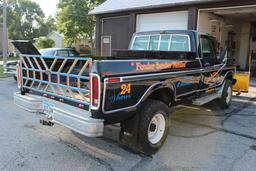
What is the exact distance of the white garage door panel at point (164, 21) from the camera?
11.6 m

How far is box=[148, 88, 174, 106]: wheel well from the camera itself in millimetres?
4110

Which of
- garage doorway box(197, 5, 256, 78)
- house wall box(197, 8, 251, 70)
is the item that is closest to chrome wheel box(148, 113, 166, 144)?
house wall box(197, 8, 251, 70)

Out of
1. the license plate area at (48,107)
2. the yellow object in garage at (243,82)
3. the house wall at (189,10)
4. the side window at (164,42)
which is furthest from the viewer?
the house wall at (189,10)

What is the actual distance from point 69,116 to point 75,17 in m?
29.4

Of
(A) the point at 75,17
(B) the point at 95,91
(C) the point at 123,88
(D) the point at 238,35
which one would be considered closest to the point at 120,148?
(C) the point at 123,88

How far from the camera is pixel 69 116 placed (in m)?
3.24

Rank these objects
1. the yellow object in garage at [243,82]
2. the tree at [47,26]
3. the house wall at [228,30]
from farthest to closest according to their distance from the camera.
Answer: the tree at [47,26] < the house wall at [228,30] < the yellow object in garage at [243,82]

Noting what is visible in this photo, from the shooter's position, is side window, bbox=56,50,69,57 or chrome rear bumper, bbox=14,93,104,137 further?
A: side window, bbox=56,50,69,57

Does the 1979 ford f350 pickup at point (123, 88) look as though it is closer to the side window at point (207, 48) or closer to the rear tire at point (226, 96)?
the side window at point (207, 48)

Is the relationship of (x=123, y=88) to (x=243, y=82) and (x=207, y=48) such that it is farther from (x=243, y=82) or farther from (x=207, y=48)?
(x=243, y=82)

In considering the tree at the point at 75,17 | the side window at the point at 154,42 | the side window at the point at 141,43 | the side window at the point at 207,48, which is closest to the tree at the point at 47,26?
the tree at the point at 75,17

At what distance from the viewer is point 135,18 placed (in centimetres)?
1326

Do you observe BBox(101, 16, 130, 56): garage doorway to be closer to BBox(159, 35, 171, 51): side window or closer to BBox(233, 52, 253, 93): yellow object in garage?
BBox(233, 52, 253, 93): yellow object in garage

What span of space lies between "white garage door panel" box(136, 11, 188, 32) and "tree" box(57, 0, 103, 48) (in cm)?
1820
